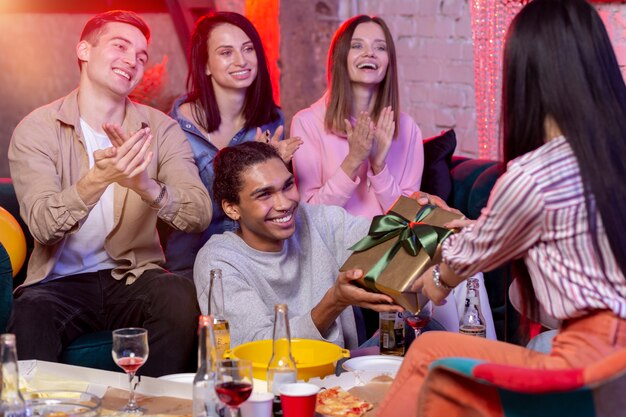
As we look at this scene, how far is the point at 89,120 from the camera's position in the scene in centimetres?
302

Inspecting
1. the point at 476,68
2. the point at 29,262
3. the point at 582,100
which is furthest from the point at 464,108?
the point at 582,100

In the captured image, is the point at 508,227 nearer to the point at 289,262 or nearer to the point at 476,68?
the point at 289,262

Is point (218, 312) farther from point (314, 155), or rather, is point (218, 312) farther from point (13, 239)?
point (314, 155)

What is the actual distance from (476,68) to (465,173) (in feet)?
1.84

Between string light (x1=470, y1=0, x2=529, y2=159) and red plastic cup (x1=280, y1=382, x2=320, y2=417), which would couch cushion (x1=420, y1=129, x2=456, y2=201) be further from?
red plastic cup (x1=280, y1=382, x2=320, y2=417)

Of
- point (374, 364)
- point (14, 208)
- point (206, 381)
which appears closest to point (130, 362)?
point (206, 381)

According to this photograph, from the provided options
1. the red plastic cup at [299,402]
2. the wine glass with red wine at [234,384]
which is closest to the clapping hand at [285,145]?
the red plastic cup at [299,402]

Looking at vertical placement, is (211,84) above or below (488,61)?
below

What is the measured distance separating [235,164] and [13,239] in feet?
2.65

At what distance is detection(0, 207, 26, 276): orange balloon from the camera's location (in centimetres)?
291

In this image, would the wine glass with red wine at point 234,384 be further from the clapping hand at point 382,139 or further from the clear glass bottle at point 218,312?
the clapping hand at point 382,139

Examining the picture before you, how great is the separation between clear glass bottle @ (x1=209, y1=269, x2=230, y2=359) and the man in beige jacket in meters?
0.57

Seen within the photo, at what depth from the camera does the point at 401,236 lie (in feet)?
7.34

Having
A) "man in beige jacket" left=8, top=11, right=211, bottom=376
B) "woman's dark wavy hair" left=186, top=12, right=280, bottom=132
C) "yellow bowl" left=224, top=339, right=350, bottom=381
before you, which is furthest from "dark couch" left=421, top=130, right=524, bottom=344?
"yellow bowl" left=224, top=339, right=350, bottom=381
